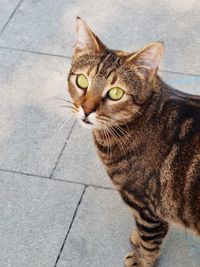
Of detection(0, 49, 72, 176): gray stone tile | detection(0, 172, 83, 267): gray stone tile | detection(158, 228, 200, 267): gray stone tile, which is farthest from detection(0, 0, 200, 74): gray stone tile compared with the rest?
detection(158, 228, 200, 267): gray stone tile

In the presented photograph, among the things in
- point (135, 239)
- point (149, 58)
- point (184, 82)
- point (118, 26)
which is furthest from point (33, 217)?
point (118, 26)

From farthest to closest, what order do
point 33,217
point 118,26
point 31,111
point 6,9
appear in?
point 6,9 → point 118,26 → point 31,111 → point 33,217

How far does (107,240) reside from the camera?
3096mm

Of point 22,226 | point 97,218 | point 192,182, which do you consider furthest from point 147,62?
point 22,226

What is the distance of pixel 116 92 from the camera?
8.05 ft

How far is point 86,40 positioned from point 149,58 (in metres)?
0.39

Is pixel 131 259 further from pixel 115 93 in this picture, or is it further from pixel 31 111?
pixel 31 111

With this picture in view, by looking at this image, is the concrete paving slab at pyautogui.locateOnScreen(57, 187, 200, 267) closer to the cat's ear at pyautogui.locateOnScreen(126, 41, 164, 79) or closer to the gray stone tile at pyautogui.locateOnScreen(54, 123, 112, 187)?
the gray stone tile at pyautogui.locateOnScreen(54, 123, 112, 187)

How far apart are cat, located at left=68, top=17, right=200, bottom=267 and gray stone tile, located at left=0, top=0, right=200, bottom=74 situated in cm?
167

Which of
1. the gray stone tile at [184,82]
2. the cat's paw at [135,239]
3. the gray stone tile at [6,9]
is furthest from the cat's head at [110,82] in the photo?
the gray stone tile at [6,9]

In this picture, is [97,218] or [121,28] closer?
[97,218]

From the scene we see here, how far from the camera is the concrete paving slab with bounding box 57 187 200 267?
300cm

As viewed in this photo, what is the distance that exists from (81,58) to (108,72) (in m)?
0.23

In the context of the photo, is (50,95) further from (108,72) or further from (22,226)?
(108,72)
